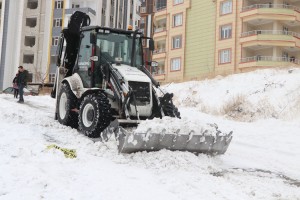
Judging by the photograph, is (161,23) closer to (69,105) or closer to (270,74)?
(270,74)

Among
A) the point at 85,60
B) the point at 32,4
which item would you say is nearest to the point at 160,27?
the point at 32,4

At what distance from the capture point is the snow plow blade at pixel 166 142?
8672 millimetres

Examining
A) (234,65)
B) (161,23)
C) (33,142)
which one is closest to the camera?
(33,142)

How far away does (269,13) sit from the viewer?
120 feet

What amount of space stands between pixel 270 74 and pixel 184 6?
69.7 feet

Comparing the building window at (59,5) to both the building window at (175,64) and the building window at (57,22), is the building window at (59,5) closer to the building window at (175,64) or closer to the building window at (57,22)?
the building window at (57,22)

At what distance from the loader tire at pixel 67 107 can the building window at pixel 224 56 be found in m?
27.5

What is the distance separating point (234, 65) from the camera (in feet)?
123

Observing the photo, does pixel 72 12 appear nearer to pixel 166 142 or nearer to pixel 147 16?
pixel 147 16

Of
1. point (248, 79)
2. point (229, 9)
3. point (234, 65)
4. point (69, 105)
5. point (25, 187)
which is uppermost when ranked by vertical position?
point (229, 9)

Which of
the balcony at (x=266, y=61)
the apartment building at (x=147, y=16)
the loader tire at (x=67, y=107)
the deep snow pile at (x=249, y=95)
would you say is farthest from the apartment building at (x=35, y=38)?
the loader tire at (x=67, y=107)

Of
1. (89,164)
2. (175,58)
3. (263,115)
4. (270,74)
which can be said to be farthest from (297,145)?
(175,58)

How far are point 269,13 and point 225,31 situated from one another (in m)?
4.38

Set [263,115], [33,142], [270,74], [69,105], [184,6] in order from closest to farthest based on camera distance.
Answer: [33,142] < [69,105] < [263,115] < [270,74] < [184,6]
